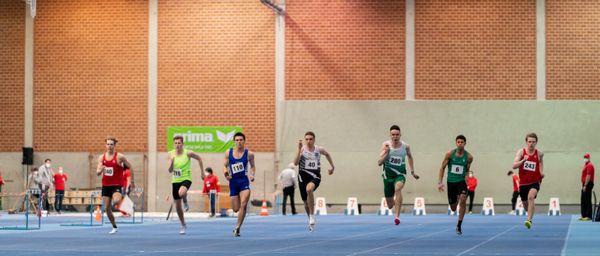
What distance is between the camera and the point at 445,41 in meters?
42.6

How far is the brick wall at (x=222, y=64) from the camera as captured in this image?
43.4 meters

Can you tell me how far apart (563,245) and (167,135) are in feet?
90.5

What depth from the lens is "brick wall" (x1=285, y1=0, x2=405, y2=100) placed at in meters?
42.8

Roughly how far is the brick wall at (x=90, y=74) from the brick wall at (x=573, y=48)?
15919 millimetres

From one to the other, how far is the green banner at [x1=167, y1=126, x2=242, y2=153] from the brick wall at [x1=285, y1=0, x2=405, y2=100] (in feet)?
9.24

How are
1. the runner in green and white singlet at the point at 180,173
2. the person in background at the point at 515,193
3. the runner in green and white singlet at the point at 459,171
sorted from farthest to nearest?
the person in background at the point at 515,193
the runner in green and white singlet at the point at 180,173
the runner in green and white singlet at the point at 459,171

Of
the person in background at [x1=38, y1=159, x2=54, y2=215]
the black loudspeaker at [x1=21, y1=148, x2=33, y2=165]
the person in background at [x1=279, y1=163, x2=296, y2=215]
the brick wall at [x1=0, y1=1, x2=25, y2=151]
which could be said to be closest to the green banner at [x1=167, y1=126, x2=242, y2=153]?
the person in background at [x1=279, y1=163, x2=296, y2=215]

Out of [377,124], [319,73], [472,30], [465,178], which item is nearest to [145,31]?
[319,73]

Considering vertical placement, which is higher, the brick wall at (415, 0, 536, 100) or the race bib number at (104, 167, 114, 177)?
the brick wall at (415, 0, 536, 100)

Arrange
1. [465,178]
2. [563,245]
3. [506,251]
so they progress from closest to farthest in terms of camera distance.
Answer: [506,251] < [563,245] < [465,178]

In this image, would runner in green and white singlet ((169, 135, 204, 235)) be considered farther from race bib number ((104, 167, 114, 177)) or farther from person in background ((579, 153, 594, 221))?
person in background ((579, 153, 594, 221))

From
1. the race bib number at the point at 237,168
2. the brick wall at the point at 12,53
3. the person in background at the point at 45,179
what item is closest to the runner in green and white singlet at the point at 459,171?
the race bib number at the point at 237,168

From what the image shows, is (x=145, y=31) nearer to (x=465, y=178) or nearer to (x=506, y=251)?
(x=465, y=178)

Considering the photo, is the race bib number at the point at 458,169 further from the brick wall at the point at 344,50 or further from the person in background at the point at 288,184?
the brick wall at the point at 344,50
